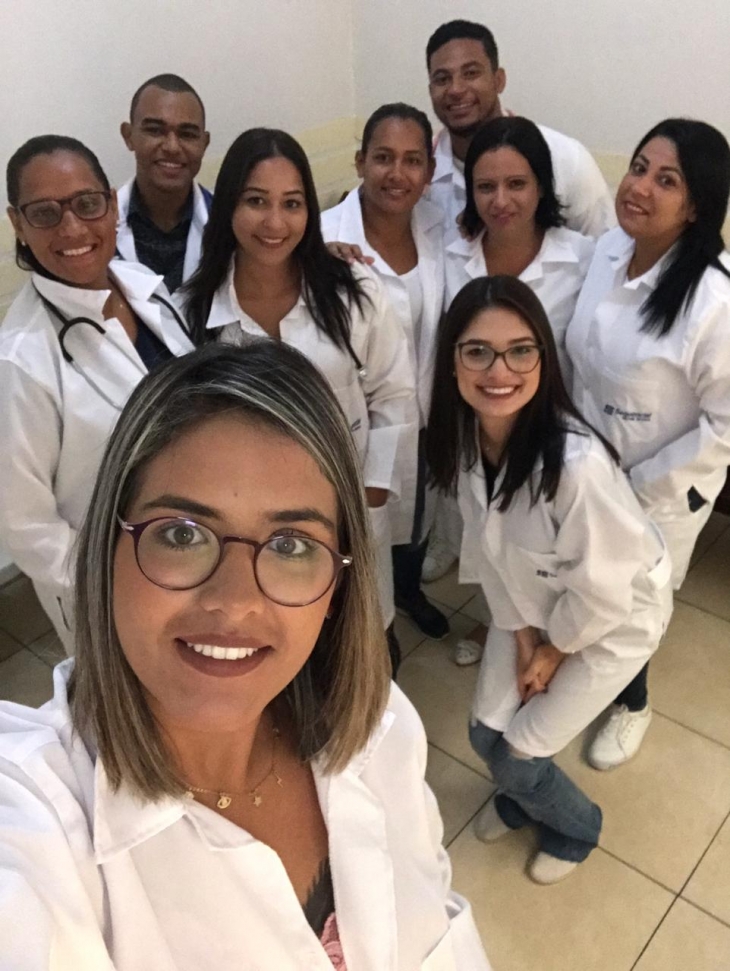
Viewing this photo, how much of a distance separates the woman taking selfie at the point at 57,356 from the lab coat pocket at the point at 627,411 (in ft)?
3.40

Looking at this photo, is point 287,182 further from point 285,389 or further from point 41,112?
point 41,112

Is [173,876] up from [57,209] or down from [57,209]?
down

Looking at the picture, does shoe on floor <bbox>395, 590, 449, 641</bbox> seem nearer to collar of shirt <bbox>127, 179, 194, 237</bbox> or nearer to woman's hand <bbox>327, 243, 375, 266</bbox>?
woman's hand <bbox>327, 243, 375, 266</bbox>

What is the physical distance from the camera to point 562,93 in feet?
9.00

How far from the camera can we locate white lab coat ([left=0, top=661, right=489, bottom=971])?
684 mm

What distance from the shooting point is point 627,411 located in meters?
1.81

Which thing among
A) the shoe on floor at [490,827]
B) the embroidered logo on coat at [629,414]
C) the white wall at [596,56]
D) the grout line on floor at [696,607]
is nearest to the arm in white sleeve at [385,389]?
the embroidered logo on coat at [629,414]

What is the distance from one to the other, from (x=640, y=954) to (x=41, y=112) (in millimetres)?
2603

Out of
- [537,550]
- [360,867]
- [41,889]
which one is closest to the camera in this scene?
[41,889]

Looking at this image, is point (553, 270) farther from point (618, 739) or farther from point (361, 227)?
point (618, 739)

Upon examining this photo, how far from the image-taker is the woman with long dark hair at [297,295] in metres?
1.55

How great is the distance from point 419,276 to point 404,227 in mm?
134

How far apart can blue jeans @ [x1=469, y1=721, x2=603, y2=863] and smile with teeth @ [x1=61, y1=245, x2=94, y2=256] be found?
1.21m

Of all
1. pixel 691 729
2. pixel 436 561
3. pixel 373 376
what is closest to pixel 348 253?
pixel 373 376
